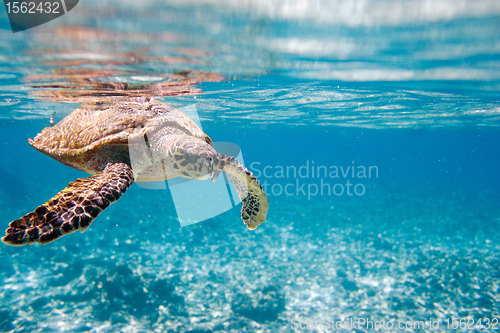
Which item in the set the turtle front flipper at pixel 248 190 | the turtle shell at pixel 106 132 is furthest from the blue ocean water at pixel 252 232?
the turtle front flipper at pixel 248 190

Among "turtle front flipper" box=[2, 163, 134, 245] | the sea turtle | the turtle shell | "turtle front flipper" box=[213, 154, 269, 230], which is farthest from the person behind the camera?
the turtle shell

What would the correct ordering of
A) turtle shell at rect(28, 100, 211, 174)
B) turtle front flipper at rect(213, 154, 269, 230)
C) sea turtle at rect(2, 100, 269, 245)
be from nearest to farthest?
sea turtle at rect(2, 100, 269, 245) → turtle front flipper at rect(213, 154, 269, 230) → turtle shell at rect(28, 100, 211, 174)

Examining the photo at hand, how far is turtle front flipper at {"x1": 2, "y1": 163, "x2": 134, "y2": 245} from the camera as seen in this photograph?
2508 mm

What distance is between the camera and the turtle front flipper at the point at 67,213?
251cm

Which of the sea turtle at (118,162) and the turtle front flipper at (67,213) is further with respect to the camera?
the sea turtle at (118,162)

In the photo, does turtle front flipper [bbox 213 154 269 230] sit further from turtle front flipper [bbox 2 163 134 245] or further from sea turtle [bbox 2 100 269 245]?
turtle front flipper [bbox 2 163 134 245]

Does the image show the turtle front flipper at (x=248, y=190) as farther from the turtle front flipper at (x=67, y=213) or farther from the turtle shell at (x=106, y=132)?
the turtle shell at (x=106, y=132)

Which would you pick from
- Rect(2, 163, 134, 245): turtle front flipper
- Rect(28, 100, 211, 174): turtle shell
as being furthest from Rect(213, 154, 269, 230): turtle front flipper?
Rect(28, 100, 211, 174): turtle shell

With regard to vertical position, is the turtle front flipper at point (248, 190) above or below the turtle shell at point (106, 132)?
below

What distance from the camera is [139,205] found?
13.5 meters

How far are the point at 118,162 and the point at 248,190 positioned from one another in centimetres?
247

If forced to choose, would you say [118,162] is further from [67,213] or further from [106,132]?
[67,213]

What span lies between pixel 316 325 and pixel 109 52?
27.3 feet

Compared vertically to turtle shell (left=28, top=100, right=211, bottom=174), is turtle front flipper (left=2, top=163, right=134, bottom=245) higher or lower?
lower
